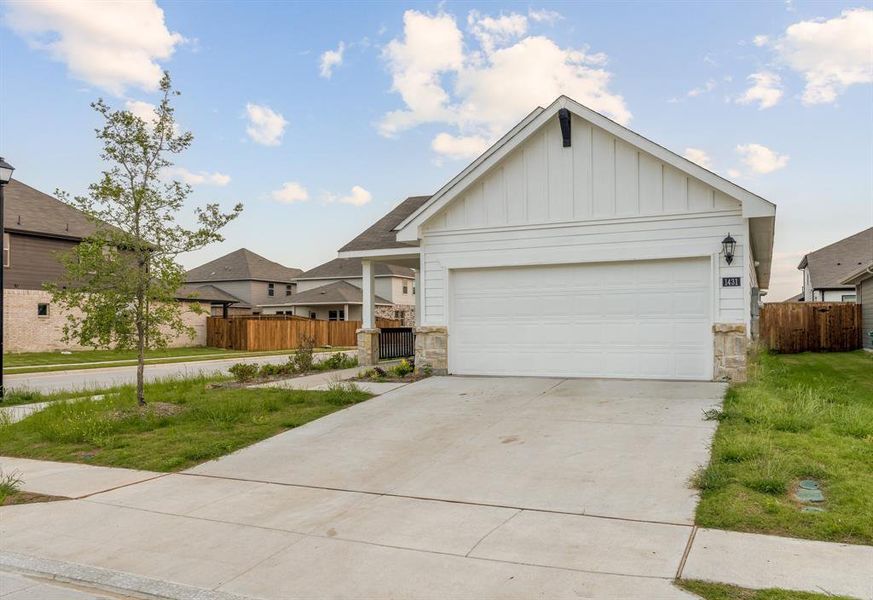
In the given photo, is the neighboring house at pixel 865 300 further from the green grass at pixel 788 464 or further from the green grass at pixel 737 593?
the green grass at pixel 737 593

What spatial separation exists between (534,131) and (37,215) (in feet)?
85.9

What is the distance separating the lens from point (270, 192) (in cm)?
2105

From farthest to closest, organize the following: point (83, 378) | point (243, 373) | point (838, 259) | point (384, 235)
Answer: point (838, 259) < point (83, 378) < point (384, 235) < point (243, 373)

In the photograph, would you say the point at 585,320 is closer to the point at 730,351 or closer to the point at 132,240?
the point at 730,351

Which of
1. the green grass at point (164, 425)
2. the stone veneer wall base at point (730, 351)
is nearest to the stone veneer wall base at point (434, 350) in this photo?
the green grass at point (164, 425)

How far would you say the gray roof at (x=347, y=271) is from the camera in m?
46.2

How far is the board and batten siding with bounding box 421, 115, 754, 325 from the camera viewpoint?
1151 cm

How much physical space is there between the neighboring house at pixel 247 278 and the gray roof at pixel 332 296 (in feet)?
14.9

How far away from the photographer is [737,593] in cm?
372

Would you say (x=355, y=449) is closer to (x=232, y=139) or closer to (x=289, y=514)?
(x=289, y=514)

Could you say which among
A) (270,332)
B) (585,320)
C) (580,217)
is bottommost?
(270,332)

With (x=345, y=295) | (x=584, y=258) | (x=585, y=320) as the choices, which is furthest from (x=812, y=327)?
(x=345, y=295)

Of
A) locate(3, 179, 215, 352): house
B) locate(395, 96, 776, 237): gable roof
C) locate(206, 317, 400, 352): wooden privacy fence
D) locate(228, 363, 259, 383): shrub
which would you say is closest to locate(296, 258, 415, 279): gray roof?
locate(206, 317, 400, 352): wooden privacy fence

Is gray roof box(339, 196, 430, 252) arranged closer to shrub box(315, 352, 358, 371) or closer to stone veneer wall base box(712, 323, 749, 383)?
shrub box(315, 352, 358, 371)
